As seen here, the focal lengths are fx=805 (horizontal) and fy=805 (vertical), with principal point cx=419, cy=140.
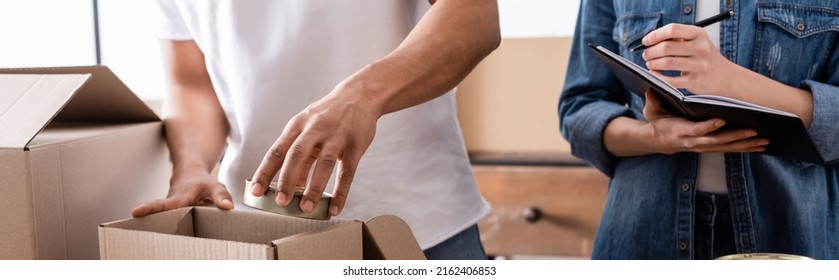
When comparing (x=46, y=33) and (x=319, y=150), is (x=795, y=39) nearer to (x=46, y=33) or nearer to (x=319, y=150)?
(x=319, y=150)

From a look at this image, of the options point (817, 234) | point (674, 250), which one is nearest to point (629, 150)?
point (674, 250)

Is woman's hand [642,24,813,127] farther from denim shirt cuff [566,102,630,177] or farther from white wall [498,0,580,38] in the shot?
white wall [498,0,580,38]

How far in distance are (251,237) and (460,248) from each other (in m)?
0.42

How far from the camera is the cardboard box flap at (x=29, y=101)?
74cm

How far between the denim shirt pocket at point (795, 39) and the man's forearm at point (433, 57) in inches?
16.2

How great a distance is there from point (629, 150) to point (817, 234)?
0.28 m

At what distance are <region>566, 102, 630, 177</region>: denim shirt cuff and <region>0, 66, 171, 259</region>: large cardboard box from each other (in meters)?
0.64

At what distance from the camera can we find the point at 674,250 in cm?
122

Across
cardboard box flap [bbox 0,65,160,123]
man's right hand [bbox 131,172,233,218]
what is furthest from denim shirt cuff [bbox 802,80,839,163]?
cardboard box flap [bbox 0,65,160,123]

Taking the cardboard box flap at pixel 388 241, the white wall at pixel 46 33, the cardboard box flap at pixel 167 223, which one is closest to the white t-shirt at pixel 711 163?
the cardboard box flap at pixel 388 241

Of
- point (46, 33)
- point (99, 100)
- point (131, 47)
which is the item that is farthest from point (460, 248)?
point (46, 33)

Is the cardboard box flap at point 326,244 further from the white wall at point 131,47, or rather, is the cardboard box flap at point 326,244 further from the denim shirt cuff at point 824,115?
the white wall at point 131,47

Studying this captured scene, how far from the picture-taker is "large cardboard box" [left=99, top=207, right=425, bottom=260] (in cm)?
64

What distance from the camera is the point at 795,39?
1.12 m
